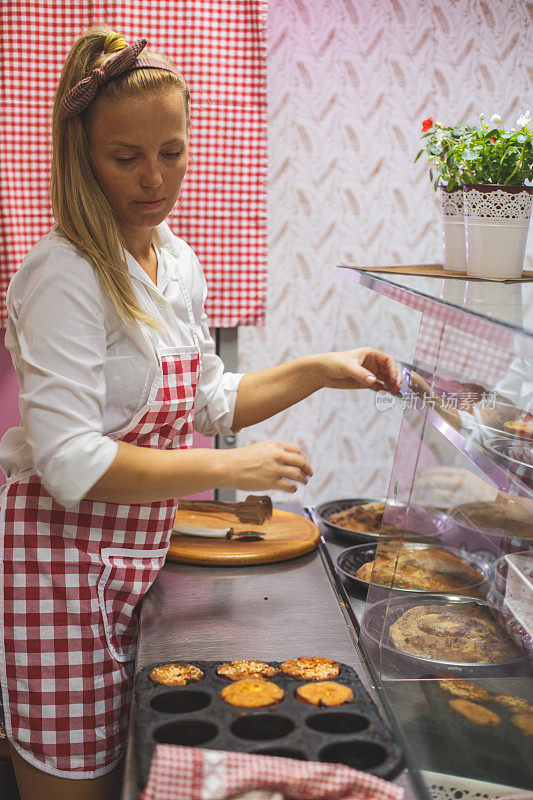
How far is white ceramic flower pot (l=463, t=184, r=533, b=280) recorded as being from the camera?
1.50 meters

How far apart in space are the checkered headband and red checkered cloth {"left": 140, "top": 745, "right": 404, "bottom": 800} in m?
1.00

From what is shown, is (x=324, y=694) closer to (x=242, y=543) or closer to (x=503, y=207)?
(x=242, y=543)

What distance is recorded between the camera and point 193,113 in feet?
8.63

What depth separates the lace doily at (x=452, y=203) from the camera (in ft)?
5.41

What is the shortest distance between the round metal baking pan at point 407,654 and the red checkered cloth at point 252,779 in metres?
0.35

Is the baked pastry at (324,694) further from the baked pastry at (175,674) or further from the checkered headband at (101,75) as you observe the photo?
the checkered headband at (101,75)

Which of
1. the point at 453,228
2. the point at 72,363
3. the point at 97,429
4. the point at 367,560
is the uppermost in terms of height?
the point at 453,228

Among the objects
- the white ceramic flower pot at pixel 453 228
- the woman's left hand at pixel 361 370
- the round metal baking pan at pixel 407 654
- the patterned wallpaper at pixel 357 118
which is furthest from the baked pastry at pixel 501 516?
the patterned wallpaper at pixel 357 118

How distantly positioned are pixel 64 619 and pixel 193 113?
1728 mm

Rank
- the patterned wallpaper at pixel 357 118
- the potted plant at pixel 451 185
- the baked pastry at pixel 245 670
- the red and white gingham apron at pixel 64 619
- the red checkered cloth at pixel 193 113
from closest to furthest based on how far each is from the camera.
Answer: the baked pastry at pixel 245 670
the red and white gingham apron at pixel 64 619
the potted plant at pixel 451 185
the red checkered cloth at pixel 193 113
the patterned wallpaper at pixel 357 118

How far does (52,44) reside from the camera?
2.56m

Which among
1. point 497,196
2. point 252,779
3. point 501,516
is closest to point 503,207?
point 497,196

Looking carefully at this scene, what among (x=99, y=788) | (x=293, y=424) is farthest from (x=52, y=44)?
(x=99, y=788)

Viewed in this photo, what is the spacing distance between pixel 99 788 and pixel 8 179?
1852mm
